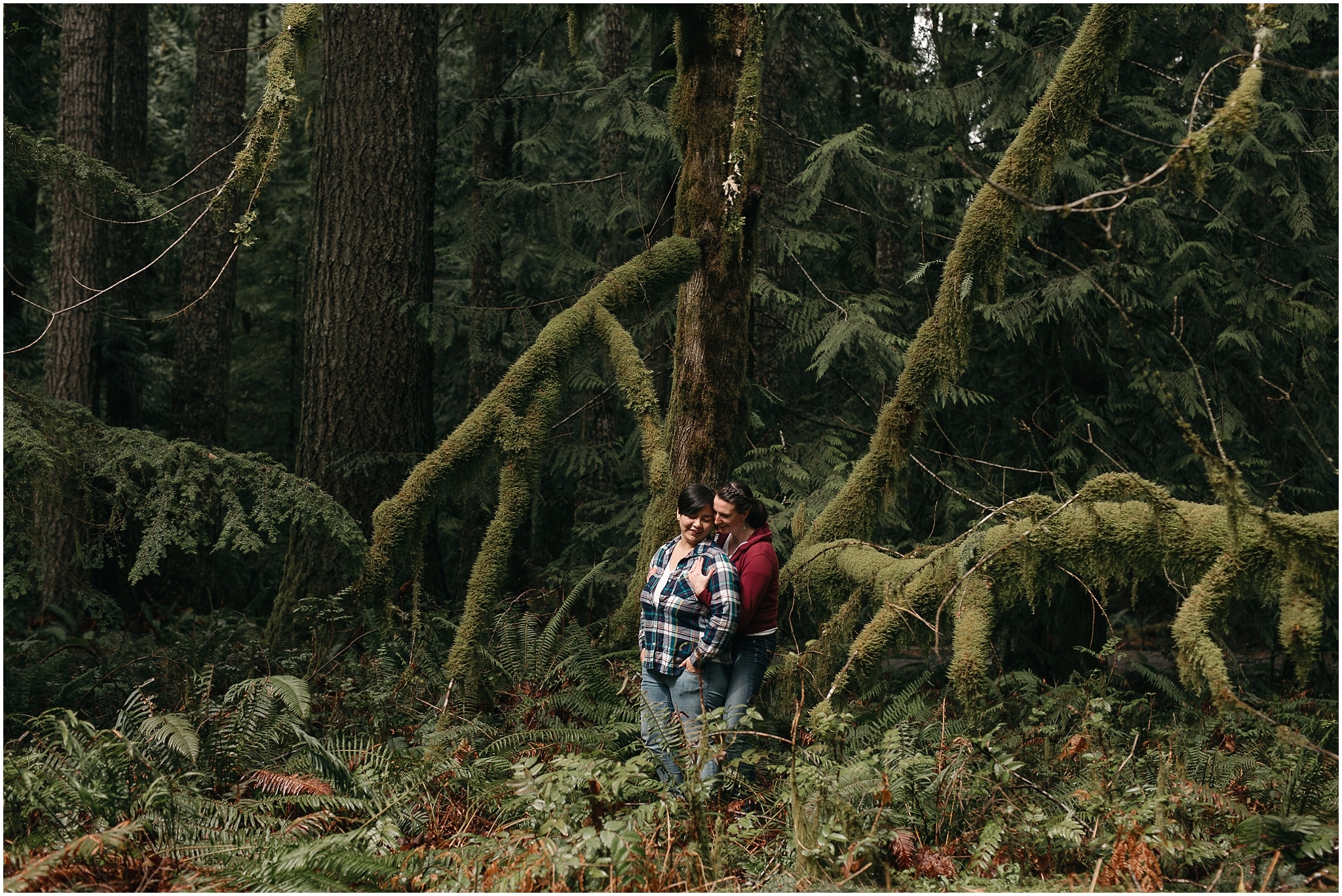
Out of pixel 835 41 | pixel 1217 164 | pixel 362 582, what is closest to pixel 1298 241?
pixel 1217 164

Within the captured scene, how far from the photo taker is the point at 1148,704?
7348mm

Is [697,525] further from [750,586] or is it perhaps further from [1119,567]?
[1119,567]

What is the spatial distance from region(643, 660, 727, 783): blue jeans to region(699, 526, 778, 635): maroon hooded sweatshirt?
1.02 feet

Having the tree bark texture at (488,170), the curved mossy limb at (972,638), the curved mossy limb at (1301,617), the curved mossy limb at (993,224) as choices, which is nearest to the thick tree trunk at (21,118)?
the tree bark texture at (488,170)

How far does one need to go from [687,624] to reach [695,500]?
2.17 feet

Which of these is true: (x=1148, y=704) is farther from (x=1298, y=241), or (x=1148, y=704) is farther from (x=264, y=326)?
(x=264, y=326)

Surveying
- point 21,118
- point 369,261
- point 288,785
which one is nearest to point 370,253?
point 369,261

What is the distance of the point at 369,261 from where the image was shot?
8180mm

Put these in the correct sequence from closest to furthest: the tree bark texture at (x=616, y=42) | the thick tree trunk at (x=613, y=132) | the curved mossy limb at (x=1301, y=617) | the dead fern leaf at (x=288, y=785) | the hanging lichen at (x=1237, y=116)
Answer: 1. the curved mossy limb at (x=1301, y=617)
2. the hanging lichen at (x=1237, y=116)
3. the dead fern leaf at (x=288, y=785)
4. the thick tree trunk at (x=613, y=132)
5. the tree bark texture at (x=616, y=42)

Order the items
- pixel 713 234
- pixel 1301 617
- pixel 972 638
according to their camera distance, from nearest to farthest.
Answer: pixel 1301 617 → pixel 972 638 → pixel 713 234

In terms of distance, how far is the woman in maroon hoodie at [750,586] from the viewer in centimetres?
521

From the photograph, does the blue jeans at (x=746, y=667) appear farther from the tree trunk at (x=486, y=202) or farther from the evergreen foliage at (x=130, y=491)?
the tree trunk at (x=486, y=202)

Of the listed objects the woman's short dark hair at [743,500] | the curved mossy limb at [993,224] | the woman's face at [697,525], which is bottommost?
the woman's face at [697,525]

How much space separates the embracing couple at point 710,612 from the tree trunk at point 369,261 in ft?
11.2
